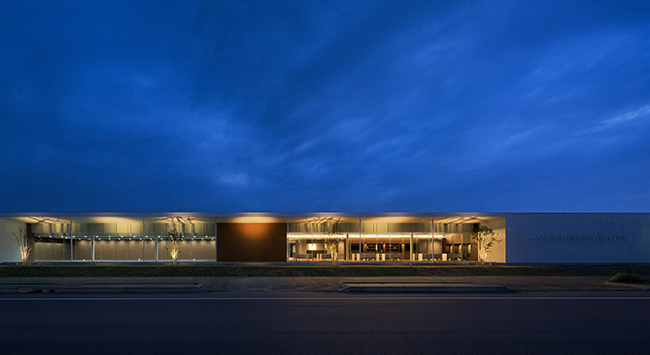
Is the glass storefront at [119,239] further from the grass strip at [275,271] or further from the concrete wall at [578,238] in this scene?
the concrete wall at [578,238]

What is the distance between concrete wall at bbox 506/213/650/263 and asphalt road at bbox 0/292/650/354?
50.3ft

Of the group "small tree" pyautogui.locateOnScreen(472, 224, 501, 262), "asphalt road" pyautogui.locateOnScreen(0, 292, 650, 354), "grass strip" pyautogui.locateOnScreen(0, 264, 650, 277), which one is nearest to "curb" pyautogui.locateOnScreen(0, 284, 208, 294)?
"asphalt road" pyautogui.locateOnScreen(0, 292, 650, 354)

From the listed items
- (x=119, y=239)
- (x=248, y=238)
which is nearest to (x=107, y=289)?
(x=248, y=238)

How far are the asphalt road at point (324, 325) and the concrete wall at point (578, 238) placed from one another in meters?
15.3

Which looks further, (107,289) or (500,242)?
(500,242)

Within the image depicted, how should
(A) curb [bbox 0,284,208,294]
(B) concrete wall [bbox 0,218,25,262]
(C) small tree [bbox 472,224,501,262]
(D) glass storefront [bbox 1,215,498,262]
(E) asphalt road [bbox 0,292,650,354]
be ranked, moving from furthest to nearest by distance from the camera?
1. (D) glass storefront [bbox 1,215,498,262]
2. (B) concrete wall [bbox 0,218,25,262]
3. (C) small tree [bbox 472,224,501,262]
4. (A) curb [bbox 0,284,208,294]
5. (E) asphalt road [bbox 0,292,650,354]

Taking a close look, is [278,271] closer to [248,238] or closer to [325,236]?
[325,236]

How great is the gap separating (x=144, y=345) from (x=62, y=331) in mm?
2242

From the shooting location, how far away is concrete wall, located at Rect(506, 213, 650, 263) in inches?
1041

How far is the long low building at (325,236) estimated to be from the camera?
1044 inches

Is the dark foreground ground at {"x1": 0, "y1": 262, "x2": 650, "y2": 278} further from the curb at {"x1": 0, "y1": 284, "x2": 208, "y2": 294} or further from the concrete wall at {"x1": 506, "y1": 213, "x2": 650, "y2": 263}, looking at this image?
the curb at {"x1": 0, "y1": 284, "x2": 208, "y2": 294}

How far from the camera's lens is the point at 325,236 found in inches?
1182

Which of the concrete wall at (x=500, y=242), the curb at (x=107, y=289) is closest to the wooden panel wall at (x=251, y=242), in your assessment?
the concrete wall at (x=500, y=242)

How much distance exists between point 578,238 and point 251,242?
→ 24.0m
